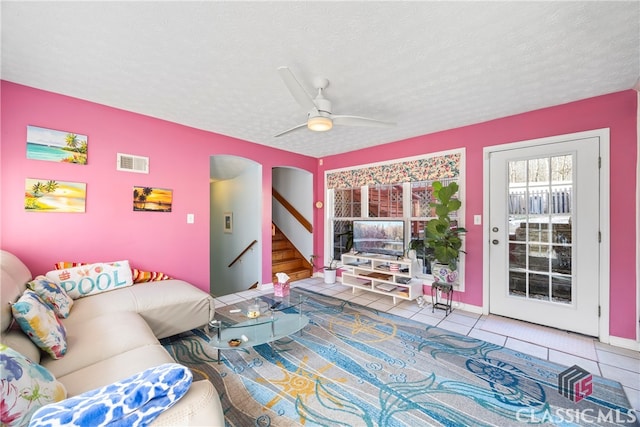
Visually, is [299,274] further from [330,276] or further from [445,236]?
[445,236]

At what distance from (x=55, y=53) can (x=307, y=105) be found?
1946 mm

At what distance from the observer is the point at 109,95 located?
2617 mm

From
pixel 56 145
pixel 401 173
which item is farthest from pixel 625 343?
pixel 56 145

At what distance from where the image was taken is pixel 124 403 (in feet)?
2.82

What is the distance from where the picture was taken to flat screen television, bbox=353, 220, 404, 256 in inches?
150

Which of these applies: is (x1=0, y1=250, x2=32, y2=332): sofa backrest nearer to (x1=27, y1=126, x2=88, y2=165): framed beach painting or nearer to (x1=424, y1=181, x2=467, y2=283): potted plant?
(x1=27, y1=126, x2=88, y2=165): framed beach painting

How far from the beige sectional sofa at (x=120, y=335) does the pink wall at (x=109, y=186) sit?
0.53 meters

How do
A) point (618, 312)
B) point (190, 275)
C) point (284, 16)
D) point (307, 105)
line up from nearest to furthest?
point (284, 16), point (307, 105), point (618, 312), point (190, 275)

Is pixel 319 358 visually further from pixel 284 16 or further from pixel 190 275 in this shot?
pixel 284 16

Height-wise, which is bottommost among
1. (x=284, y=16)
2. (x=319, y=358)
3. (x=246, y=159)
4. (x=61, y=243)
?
(x=319, y=358)

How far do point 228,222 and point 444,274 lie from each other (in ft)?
14.2

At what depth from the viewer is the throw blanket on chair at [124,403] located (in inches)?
31.1

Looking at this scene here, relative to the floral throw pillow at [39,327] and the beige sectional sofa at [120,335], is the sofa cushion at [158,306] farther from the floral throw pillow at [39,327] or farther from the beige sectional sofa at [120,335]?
the floral throw pillow at [39,327]

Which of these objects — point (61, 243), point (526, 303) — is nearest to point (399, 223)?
point (526, 303)
